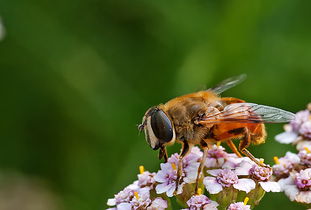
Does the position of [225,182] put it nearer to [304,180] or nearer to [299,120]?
[304,180]

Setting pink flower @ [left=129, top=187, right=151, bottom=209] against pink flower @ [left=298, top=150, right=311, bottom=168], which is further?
pink flower @ [left=298, top=150, right=311, bottom=168]

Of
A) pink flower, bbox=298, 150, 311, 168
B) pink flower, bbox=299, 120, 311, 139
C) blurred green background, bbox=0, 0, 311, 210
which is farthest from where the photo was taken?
blurred green background, bbox=0, 0, 311, 210

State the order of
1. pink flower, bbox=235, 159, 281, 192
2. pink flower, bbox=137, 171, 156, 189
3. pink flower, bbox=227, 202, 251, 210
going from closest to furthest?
pink flower, bbox=227, 202, 251, 210, pink flower, bbox=235, 159, 281, 192, pink flower, bbox=137, 171, 156, 189

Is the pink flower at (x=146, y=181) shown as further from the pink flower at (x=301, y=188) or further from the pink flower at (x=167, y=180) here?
the pink flower at (x=301, y=188)

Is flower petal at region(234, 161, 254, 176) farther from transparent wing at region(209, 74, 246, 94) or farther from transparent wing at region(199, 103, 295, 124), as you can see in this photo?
transparent wing at region(209, 74, 246, 94)

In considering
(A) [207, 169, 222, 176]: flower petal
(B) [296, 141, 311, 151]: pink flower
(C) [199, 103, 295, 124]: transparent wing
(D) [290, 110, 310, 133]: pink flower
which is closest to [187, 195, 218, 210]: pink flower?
(A) [207, 169, 222, 176]: flower petal

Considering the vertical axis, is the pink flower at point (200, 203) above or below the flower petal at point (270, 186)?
below

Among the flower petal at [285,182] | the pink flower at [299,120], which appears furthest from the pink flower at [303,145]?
the flower petal at [285,182]
